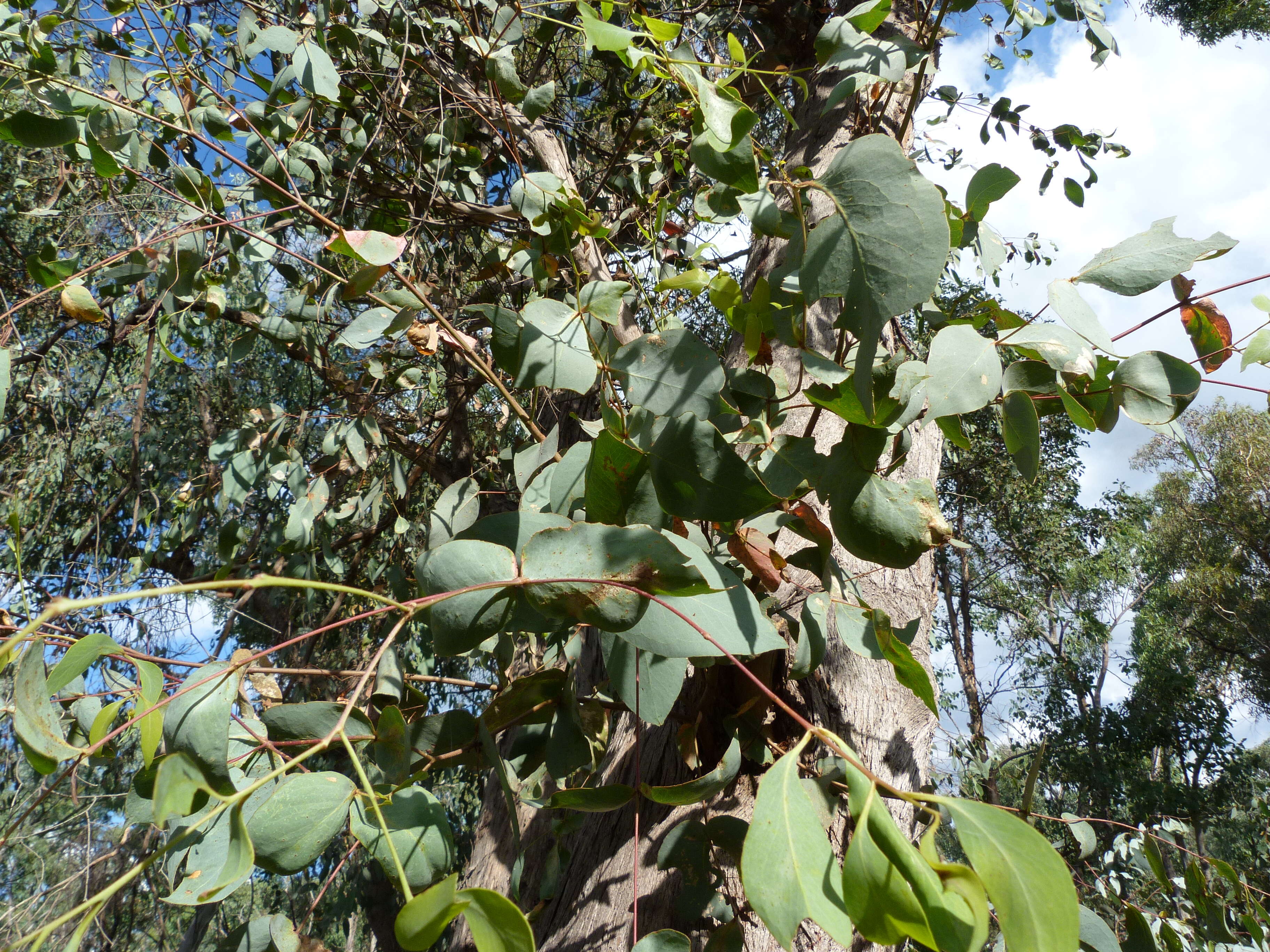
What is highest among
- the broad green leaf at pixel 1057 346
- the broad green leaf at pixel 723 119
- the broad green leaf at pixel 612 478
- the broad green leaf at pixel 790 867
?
the broad green leaf at pixel 1057 346

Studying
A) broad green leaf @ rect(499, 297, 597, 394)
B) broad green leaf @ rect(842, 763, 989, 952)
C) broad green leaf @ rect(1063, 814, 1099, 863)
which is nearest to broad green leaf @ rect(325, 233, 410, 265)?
broad green leaf @ rect(499, 297, 597, 394)

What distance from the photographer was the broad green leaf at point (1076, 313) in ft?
1.74

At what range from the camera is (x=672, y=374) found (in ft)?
1.86

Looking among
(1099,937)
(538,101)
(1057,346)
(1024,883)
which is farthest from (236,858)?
(538,101)

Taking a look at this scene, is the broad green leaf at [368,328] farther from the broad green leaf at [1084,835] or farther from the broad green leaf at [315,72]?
the broad green leaf at [1084,835]

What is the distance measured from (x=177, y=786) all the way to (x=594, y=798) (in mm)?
337

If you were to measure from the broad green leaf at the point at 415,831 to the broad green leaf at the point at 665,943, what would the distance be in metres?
0.16

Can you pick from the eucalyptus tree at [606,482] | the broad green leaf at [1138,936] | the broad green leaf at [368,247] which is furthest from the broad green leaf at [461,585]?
the broad green leaf at [1138,936]

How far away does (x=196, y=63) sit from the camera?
167 centimetres

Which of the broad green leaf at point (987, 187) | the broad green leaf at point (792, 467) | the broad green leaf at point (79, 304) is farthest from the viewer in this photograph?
the broad green leaf at point (79, 304)

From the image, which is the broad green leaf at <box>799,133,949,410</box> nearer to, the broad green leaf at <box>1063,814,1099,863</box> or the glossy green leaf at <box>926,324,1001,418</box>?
the glossy green leaf at <box>926,324,1001,418</box>

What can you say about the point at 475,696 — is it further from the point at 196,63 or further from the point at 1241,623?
the point at 1241,623

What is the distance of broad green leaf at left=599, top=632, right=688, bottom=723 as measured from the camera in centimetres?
55

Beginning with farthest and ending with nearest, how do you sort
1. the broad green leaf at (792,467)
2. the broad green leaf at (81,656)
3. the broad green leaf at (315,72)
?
the broad green leaf at (315,72) → the broad green leaf at (792,467) → the broad green leaf at (81,656)
